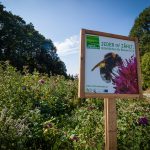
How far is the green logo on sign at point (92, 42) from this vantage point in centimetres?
487

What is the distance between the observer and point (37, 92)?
827 centimetres

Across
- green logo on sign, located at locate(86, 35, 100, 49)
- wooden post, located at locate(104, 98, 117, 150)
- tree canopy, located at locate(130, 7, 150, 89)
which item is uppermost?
tree canopy, located at locate(130, 7, 150, 89)

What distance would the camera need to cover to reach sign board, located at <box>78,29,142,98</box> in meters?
4.71

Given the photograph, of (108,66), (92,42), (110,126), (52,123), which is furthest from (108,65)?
(52,123)

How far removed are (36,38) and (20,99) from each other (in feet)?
114

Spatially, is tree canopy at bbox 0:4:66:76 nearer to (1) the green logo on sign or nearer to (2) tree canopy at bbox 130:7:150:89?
(2) tree canopy at bbox 130:7:150:89

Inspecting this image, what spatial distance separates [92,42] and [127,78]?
770mm

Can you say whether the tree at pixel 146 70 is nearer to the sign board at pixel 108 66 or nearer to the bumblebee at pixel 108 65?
the sign board at pixel 108 66

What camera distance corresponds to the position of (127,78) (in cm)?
518

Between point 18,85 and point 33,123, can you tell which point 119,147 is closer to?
point 33,123

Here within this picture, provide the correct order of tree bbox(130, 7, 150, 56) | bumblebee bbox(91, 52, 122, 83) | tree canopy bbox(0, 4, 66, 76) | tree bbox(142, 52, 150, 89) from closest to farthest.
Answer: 1. bumblebee bbox(91, 52, 122, 83)
2. tree bbox(142, 52, 150, 89)
3. tree canopy bbox(0, 4, 66, 76)
4. tree bbox(130, 7, 150, 56)

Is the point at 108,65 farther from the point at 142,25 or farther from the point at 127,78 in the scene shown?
the point at 142,25

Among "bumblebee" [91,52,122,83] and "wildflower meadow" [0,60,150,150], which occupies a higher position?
"bumblebee" [91,52,122,83]

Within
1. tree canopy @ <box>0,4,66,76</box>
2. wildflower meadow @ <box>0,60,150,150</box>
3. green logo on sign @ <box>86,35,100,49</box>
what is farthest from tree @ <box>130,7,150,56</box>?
green logo on sign @ <box>86,35,100,49</box>
